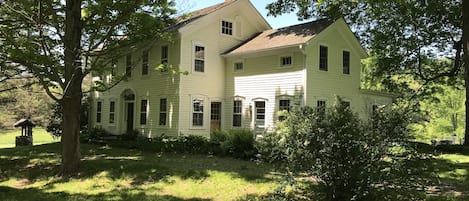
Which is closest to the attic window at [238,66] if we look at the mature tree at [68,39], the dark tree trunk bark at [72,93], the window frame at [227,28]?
the window frame at [227,28]

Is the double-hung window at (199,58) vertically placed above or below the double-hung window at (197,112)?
above

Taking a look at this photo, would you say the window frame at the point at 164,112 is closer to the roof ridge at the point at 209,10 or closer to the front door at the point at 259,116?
the roof ridge at the point at 209,10

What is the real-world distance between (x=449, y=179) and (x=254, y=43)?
12.3 m

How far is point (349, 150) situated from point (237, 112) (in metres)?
14.5

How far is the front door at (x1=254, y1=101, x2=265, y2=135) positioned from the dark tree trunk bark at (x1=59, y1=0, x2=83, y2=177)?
8.87 metres

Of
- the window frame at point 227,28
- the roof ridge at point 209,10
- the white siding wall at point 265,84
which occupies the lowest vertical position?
the white siding wall at point 265,84

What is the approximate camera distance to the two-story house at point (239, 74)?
63.4 ft

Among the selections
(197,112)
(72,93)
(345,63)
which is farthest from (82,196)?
(345,63)

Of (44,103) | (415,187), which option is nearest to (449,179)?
(415,187)

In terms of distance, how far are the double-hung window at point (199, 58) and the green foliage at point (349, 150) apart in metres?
14.2

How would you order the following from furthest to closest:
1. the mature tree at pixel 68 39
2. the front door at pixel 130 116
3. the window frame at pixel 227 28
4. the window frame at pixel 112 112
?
the window frame at pixel 112 112 → the front door at pixel 130 116 → the window frame at pixel 227 28 → the mature tree at pixel 68 39

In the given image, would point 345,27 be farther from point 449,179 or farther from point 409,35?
point 449,179

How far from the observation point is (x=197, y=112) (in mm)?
21094

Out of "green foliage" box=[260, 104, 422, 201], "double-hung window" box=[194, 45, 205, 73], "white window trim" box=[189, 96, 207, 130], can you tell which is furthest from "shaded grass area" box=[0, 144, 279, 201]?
"double-hung window" box=[194, 45, 205, 73]
